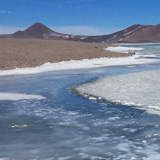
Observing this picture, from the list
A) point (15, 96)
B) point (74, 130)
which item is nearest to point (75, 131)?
point (74, 130)

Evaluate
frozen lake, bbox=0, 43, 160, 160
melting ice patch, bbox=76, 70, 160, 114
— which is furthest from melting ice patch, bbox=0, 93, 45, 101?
melting ice patch, bbox=76, 70, 160, 114

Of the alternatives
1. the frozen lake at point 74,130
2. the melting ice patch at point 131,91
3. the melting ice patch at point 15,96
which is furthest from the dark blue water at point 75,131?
the melting ice patch at point 131,91

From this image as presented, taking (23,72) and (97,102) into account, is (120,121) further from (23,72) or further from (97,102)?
(23,72)

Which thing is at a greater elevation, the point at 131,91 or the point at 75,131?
the point at 131,91

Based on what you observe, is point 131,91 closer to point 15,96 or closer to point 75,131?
point 15,96

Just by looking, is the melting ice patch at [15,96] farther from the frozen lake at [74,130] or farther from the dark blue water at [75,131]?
the dark blue water at [75,131]

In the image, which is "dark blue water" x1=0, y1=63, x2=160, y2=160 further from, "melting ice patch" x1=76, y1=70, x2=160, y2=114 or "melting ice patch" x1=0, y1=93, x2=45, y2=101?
"melting ice patch" x1=76, y1=70, x2=160, y2=114

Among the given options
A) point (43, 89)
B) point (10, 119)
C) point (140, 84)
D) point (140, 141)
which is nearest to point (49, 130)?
point (10, 119)
